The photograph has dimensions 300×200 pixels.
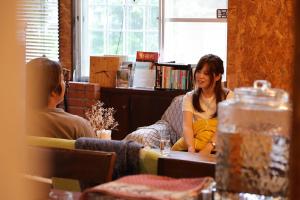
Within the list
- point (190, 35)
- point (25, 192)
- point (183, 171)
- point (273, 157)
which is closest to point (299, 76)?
point (25, 192)

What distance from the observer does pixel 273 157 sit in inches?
54.6

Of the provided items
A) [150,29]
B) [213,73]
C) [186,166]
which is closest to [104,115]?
[150,29]

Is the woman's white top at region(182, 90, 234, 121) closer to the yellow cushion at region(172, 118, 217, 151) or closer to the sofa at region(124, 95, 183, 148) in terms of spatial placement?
the yellow cushion at region(172, 118, 217, 151)

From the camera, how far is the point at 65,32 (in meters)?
6.12

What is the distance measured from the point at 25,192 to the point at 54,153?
1521 mm

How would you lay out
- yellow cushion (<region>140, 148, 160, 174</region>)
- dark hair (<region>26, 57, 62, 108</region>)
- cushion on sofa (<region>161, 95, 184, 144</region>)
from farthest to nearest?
1. cushion on sofa (<region>161, 95, 184, 144</region>)
2. dark hair (<region>26, 57, 62, 108</region>)
3. yellow cushion (<region>140, 148, 160, 174</region>)

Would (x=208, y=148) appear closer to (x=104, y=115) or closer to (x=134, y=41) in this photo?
(x=104, y=115)

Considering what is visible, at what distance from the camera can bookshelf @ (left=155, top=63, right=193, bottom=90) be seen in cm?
539

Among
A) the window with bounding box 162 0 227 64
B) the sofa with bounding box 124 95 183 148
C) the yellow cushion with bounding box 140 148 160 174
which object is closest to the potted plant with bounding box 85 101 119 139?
the sofa with bounding box 124 95 183 148

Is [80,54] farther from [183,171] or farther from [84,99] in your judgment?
[183,171]

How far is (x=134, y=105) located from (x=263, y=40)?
5.59 ft

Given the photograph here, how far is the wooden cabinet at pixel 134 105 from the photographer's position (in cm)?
553

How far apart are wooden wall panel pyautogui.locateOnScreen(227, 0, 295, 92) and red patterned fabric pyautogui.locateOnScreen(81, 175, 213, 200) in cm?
304

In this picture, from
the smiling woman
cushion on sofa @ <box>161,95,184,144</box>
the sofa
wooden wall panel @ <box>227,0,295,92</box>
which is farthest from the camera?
cushion on sofa @ <box>161,95,184,144</box>
